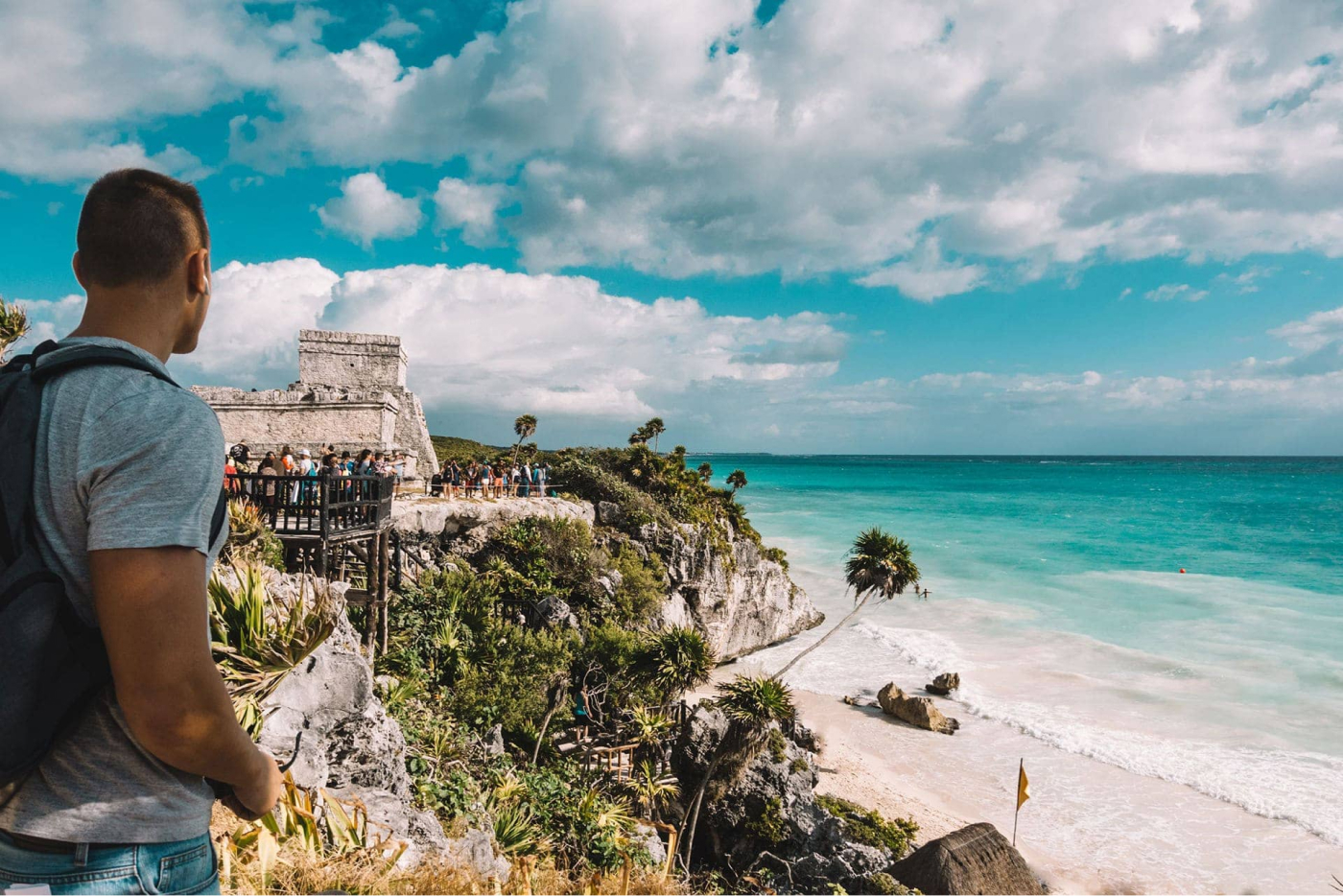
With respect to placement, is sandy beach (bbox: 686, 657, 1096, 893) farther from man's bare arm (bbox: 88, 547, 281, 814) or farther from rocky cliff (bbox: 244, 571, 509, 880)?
man's bare arm (bbox: 88, 547, 281, 814)

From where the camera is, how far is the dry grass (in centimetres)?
386

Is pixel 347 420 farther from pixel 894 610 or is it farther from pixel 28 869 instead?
pixel 894 610

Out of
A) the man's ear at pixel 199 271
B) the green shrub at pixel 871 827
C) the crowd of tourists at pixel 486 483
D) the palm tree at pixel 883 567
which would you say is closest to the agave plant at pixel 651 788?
the green shrub at pixel 871 827

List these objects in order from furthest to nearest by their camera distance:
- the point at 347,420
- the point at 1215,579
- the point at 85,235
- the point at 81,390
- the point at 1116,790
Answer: the point at 1215,579 < the point at 347,420 < the point at 1116,790 < the point at 85,235 < the point at 81,390

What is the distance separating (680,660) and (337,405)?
48.4 ft

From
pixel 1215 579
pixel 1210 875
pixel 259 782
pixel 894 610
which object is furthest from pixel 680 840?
pixel 1215 579

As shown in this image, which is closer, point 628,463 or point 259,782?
point 259,782

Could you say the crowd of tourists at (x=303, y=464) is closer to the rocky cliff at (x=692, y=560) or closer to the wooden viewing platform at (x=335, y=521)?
the wooden viewing platform at (x=335, y=521)

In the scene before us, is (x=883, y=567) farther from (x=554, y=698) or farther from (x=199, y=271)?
(x=199, y=271)

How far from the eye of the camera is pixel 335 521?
36.9ft

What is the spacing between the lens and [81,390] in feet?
3.39

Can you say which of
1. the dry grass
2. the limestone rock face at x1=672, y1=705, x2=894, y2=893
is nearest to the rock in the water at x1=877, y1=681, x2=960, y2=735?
the limestone rock face at x1=672, y1=705, x2=894, y2=893

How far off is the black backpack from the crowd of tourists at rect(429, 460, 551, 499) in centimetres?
2069

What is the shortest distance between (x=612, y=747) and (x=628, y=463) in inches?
632
